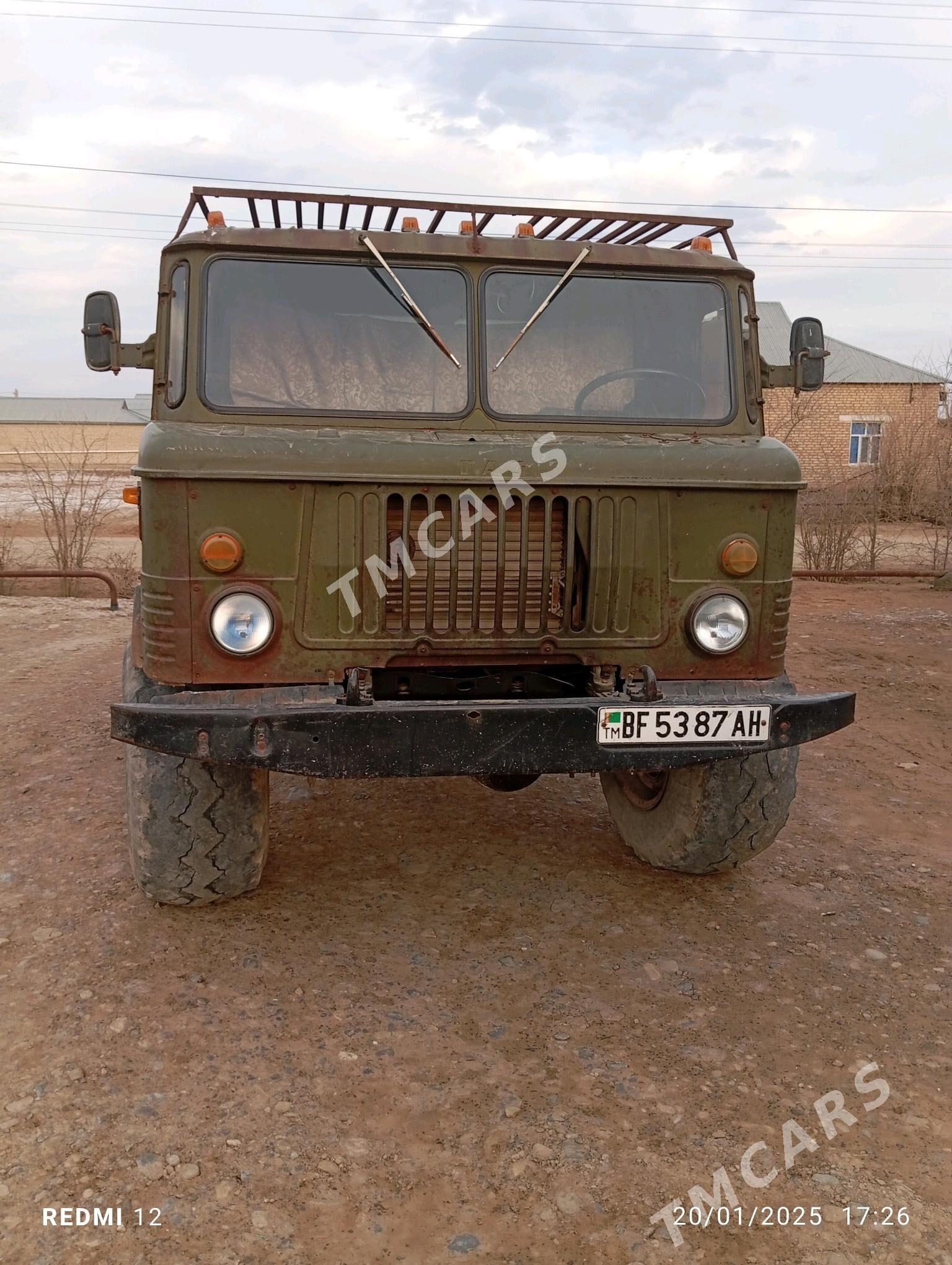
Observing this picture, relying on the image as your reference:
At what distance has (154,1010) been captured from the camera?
3.12 m

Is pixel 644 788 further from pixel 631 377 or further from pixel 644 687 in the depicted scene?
pixel 631 377

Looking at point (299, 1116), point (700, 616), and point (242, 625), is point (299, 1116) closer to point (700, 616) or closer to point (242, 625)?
point (242, 625)

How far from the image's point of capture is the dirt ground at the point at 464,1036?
2322 millimetres

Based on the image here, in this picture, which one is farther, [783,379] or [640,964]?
[783,379]

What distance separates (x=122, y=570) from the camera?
12617 mm

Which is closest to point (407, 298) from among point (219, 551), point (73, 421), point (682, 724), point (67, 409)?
point (219, 551)

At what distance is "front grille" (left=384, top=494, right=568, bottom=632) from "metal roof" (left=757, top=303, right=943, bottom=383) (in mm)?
27805

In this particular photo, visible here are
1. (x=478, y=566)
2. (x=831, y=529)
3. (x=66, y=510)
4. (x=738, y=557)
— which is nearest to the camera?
(x=478, y=566)

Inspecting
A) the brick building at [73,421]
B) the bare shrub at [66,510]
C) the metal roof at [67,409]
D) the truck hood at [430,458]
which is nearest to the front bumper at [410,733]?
the truck hood at [430,458]

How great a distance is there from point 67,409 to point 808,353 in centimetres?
7938

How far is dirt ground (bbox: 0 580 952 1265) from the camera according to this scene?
2322mm

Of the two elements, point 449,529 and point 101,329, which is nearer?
point 449,529

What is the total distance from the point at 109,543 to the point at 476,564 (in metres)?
14.4

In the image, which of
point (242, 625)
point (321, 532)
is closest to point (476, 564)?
point (321, 532)
